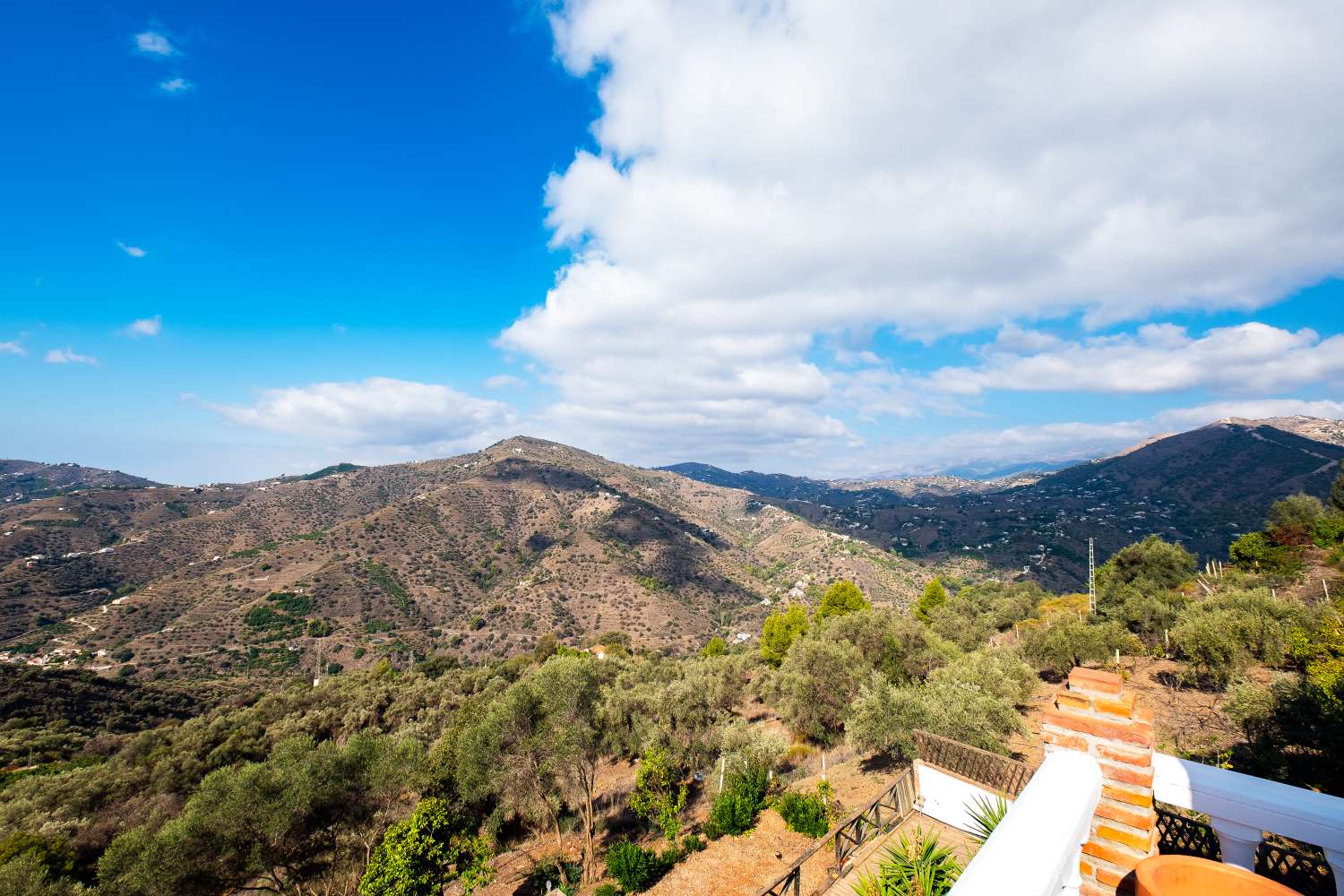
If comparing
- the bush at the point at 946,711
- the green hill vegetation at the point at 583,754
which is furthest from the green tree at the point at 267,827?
the bush at the point at 946,711

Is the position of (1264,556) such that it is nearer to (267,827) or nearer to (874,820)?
(874,820)

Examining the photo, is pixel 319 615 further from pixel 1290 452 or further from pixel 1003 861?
pixel 1290 452

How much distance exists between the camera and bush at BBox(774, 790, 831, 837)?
15.6m

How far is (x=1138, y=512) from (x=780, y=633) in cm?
17062

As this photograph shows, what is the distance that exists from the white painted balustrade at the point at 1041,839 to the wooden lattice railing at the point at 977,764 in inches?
322

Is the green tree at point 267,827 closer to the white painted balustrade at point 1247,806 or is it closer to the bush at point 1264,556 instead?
the white painted balustrade at point 1247,806

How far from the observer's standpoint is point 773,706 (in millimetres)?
33156

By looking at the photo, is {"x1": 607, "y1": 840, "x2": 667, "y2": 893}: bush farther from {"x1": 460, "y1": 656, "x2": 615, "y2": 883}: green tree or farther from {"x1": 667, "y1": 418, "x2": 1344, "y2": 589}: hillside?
{"x1": 667, "y1": 418, "x2": 1344, "y2": 589}: hillside

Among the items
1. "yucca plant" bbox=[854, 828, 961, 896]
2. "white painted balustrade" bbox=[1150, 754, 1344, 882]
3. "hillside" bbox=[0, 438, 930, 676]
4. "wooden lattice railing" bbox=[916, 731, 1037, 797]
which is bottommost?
"hillside" bbox=[0, 438, 930, 676]

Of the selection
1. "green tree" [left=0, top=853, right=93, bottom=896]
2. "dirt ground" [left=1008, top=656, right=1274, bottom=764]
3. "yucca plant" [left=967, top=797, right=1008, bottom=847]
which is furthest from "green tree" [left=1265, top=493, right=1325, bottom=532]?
"green tree" [left=0, top=853, right=93, bottom=896]

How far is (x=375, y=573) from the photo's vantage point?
9956 cm

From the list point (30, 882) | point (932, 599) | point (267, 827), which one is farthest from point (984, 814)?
point (932, 599)

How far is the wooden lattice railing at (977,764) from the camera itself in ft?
31.9

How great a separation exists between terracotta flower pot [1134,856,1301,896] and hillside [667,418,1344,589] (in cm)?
12953
